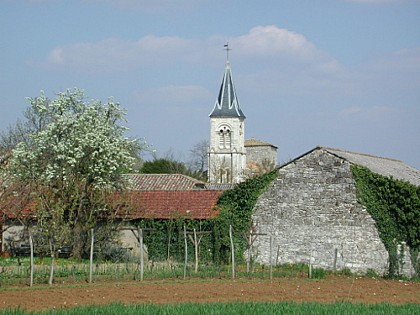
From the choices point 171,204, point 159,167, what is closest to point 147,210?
point 171,204

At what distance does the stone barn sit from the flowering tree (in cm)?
790

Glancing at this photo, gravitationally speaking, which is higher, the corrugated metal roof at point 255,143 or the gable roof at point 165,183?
the corrugated metal roof at point 255,143

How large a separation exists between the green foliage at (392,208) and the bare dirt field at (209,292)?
3.08m

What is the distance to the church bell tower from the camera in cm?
9394

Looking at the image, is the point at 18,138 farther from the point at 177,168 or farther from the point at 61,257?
the point at 177,168

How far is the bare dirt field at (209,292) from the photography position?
1928 cm

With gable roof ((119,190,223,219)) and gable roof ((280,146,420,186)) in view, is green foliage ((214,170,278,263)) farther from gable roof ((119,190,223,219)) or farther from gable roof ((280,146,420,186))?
gable roof ((280,146,420,186))

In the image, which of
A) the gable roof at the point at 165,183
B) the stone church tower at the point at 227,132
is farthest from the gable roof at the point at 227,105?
the gable roof at the point at 165,183

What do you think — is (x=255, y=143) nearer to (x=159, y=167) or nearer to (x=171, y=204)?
(x=159, y=167)

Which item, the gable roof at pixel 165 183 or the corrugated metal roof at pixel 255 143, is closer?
the gable roof at pixel 165 183

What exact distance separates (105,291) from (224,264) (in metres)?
10.8

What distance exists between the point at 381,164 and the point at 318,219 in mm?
5644

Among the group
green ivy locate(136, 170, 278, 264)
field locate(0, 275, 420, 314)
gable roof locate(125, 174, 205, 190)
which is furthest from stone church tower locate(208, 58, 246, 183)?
field locate(0, 275, 420, 314)

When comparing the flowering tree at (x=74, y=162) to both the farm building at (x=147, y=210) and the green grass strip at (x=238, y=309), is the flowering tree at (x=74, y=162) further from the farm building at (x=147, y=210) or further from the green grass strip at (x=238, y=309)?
the green grass strip at (x=238, y=309)
